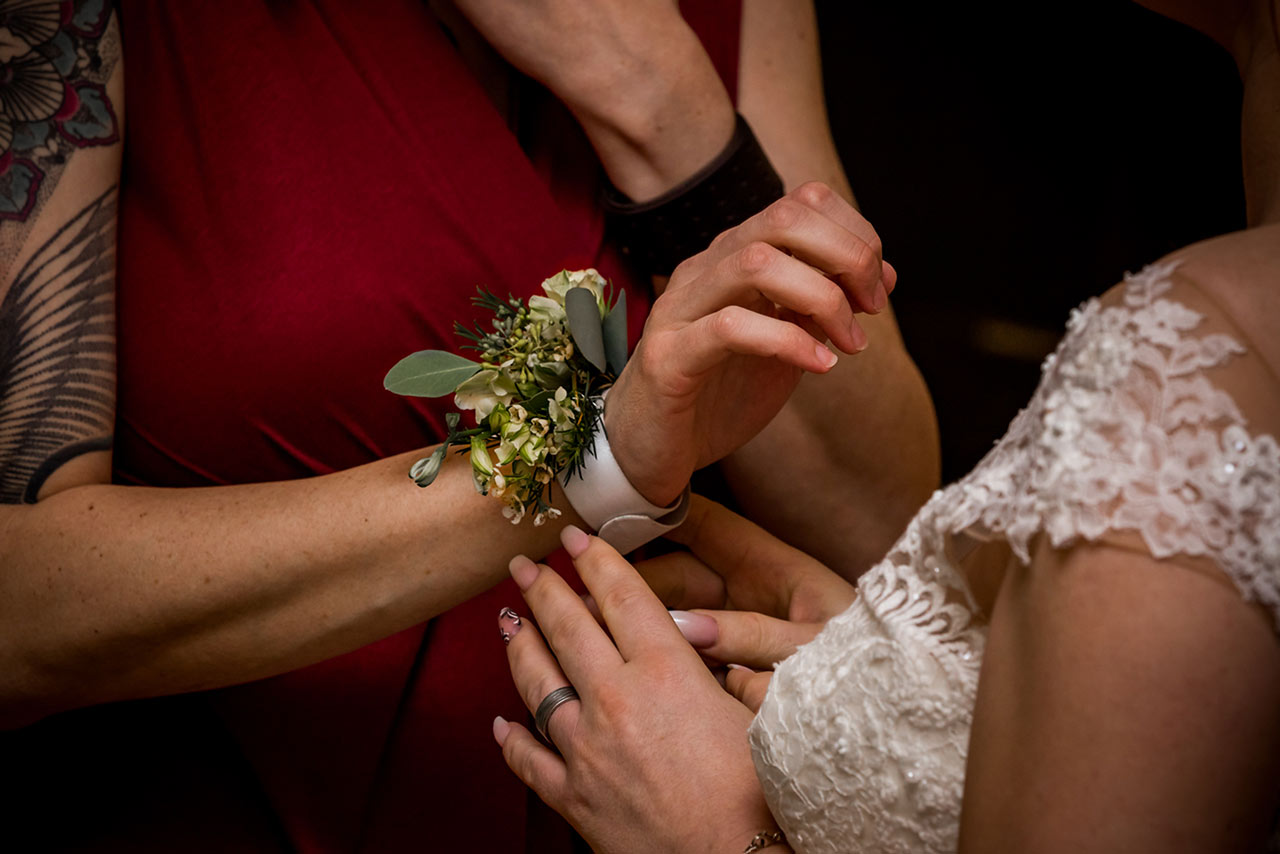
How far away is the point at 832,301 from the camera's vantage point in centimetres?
69

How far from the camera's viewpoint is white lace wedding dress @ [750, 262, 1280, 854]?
43cm

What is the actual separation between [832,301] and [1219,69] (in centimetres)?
133

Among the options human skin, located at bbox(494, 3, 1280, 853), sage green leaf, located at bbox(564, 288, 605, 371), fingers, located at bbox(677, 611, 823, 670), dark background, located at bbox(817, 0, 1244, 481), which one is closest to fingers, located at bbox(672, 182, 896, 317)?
sage green leaf, located at bbox(564, 288, 605, 371)

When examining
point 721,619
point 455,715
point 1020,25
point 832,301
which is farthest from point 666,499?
point 1020,25

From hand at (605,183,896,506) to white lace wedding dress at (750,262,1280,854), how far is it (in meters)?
0.19

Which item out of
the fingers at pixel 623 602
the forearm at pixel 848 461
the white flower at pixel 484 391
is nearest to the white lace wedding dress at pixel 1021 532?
the fingers at pixel 623 602

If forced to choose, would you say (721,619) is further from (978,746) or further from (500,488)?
(978,746)

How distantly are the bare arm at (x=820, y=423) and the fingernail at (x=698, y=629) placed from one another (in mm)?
339

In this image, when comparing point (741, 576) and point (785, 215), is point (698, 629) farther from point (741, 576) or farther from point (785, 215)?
point (785, 215)

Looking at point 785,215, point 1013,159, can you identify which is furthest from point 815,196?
point 1013,159

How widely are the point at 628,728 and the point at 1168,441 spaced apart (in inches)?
18.9

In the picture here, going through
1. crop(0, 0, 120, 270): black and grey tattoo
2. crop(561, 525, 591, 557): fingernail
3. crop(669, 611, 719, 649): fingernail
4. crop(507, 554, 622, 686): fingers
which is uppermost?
crop(0, 0, 120, 270): black and grey tattoo

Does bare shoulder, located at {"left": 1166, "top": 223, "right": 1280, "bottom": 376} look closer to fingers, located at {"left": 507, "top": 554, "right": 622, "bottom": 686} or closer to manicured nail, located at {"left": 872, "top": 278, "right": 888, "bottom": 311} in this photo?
manicured nail, located at {"left": 872, "top": 278, "right": 888, "bottom": 311}

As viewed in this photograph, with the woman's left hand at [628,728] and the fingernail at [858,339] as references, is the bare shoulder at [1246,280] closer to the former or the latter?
the fingernail at [858,339]
